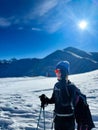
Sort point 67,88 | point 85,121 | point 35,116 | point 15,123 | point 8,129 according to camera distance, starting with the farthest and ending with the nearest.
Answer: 1. point 35,116
2. point 15,123
3. point 8,129
4. point 67,88
5. point 85,121

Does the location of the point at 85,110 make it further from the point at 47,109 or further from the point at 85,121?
the point at 47,109

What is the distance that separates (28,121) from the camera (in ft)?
25.9

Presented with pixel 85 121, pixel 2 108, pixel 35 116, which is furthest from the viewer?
pixel 2 108

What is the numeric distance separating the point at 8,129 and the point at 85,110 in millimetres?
3304

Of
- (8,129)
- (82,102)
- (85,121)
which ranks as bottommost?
(8,129)

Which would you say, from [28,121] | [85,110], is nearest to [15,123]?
[28,121]

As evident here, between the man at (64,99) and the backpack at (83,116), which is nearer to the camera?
the backpack at (83,116)

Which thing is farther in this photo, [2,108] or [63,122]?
[2,108]

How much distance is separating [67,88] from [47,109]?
18.1 ft

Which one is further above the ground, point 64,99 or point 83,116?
point 64,99

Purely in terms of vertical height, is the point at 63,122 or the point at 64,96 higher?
the point at 64,96

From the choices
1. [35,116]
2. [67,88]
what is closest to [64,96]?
[67,88]

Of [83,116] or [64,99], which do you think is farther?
[64,99]

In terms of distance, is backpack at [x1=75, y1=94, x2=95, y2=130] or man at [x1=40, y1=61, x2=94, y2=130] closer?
backpack at [x1=75, y1=94, x2=95, y2=130]
